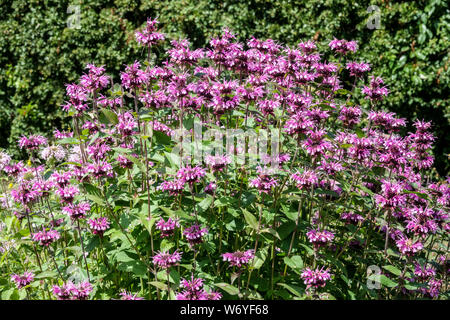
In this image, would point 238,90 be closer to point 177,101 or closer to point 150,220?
point 177,101

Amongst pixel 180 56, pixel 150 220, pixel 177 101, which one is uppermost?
pixel 180 56

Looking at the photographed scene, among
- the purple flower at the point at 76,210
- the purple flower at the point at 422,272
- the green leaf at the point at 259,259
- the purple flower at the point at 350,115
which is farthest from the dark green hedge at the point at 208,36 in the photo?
the purple flower at the point at 76,210

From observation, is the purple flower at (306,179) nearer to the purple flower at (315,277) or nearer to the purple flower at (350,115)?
the purple flower at (315,277)

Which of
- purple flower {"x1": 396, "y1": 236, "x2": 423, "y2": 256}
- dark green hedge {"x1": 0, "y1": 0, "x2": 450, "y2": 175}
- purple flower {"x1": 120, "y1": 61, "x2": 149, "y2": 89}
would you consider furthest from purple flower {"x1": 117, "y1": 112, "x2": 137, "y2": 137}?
dark green hedge {"x1": 0, "y1": 0, "x2": 450, "y2": 175}

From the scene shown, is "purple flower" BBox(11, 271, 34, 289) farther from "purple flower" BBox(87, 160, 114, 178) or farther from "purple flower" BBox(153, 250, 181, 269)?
"purple flower" BBox(153, 250, 181, 269)

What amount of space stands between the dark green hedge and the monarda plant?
3318 millimetres

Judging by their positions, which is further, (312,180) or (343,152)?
(343,152)

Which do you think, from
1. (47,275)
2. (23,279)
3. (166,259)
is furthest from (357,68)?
(23,279)

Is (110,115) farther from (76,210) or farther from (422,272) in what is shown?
(422,272)

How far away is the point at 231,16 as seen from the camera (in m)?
6.46

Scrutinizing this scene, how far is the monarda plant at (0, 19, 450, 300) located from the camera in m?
2.60

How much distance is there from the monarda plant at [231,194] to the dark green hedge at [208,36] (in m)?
3.32
